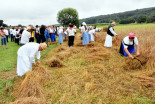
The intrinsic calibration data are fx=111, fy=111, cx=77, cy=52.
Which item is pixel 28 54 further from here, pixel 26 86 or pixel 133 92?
pixel 133 92

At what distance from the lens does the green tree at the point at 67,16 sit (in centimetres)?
5969

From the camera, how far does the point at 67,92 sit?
9.12ft

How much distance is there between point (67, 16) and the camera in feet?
200

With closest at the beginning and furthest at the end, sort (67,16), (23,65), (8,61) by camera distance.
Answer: (23,65) < (8,61) < (67,16)

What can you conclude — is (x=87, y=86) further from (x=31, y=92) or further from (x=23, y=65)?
(x=23, y=65)

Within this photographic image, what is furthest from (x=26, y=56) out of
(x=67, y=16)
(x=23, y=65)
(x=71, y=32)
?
(x=67, y=16)

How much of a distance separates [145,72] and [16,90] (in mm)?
3757

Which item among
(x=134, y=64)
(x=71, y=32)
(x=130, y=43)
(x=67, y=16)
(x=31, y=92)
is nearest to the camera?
(x=31, y=92)

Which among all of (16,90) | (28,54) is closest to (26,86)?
(16,90)

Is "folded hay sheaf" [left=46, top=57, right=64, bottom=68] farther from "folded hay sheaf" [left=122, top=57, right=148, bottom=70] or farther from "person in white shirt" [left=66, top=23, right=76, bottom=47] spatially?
"person in white shirt" [left=66, top=23, right=76, bottom=47]

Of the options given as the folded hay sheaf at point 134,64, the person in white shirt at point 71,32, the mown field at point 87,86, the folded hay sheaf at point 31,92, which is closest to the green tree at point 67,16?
the person in white shirt at point 71,32

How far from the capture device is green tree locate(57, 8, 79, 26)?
5969 cm

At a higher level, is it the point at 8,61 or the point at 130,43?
the point at 130,43

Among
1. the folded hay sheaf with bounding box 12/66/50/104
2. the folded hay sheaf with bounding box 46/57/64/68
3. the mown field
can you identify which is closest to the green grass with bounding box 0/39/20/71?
the mown field
